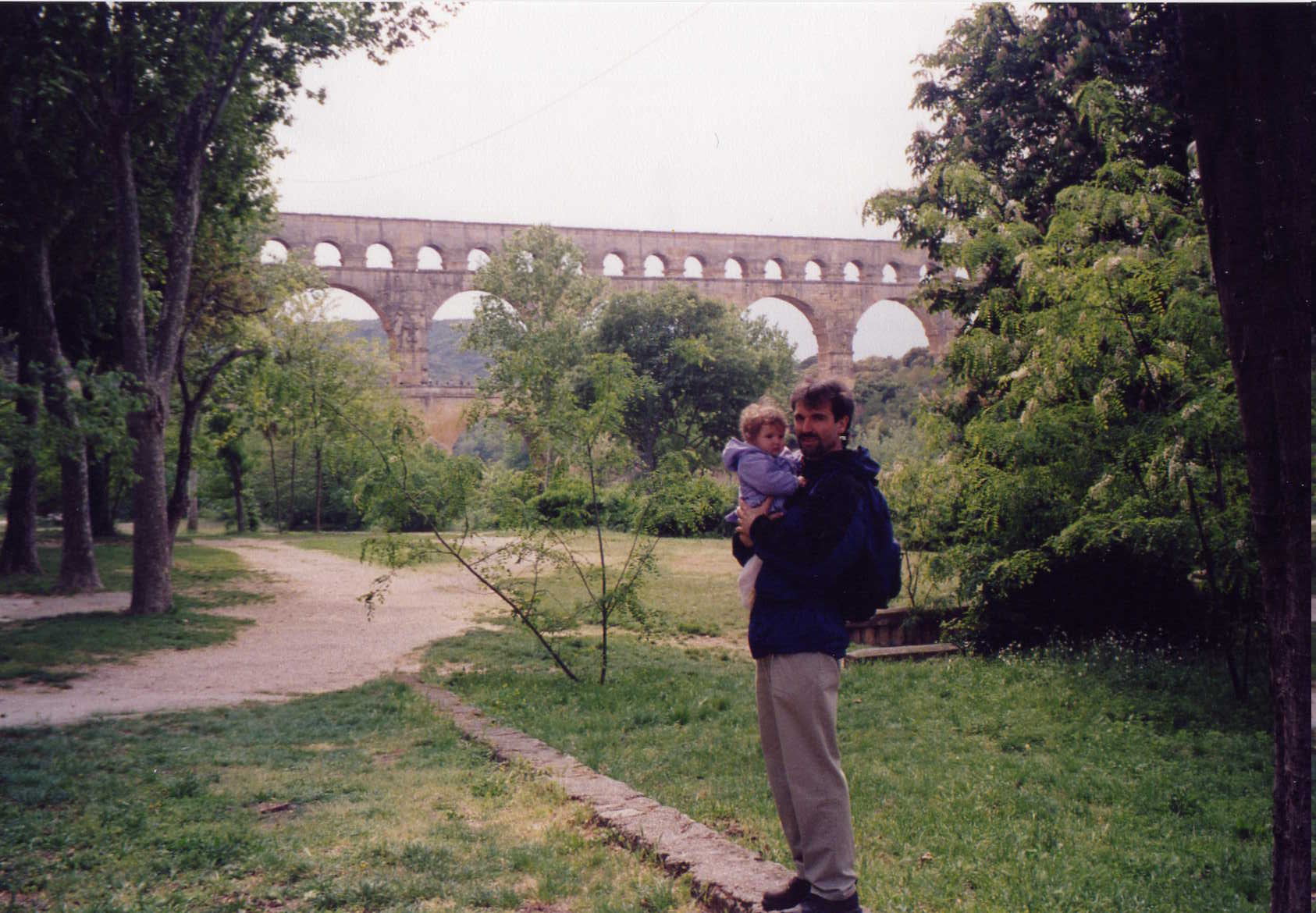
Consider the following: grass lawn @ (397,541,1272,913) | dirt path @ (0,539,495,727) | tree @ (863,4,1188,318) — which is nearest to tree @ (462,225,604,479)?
dirt path @ (0,539,495,727)

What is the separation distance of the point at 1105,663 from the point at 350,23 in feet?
39.1

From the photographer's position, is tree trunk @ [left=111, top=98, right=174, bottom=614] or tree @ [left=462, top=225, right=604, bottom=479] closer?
tree trunk @ [left=111, top=98, right=174, bottom=614]

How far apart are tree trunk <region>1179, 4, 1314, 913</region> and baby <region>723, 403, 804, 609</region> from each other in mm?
1295

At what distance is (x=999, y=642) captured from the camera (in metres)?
9.04

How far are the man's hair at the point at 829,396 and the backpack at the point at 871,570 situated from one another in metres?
0.25

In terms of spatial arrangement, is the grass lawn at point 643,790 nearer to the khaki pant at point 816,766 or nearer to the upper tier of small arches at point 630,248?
the khaki pant at point 816,766

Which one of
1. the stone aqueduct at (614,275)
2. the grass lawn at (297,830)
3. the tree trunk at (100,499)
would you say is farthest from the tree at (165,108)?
the stone aqueduct at (614,275)

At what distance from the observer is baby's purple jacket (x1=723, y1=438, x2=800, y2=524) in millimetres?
3105

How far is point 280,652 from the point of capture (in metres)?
10.2

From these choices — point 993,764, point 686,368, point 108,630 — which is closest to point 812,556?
point 993,764

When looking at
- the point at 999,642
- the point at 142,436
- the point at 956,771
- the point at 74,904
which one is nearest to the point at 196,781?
the point at 74,904

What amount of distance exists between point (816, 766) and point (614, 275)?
1694 inches

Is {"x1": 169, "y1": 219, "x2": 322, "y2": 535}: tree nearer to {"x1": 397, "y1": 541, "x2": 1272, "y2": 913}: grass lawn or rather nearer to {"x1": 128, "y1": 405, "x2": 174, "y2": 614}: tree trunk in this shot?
{"x1": 128, "y1": 405, "x2": 174, "y2": 614}: tree trunk

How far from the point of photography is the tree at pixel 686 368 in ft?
101
